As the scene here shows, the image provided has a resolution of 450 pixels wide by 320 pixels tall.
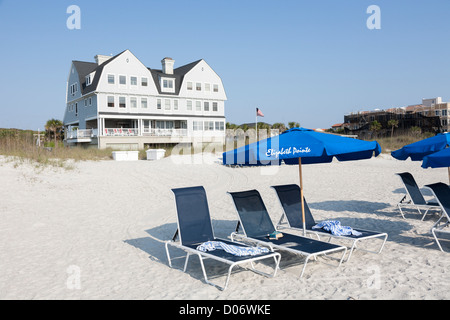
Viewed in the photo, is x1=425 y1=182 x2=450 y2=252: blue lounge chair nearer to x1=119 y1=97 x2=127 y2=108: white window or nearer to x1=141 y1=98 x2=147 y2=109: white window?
x1=119 y1=97 x2=127 y2=108: white window

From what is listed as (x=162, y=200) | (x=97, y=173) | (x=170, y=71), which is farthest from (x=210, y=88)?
(x=162, y=200)

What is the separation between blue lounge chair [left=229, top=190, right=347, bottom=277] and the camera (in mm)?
5934

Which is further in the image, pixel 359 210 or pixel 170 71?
pixel 170 71

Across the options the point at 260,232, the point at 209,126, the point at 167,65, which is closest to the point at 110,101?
the point at 167,65

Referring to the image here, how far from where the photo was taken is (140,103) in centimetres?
3803

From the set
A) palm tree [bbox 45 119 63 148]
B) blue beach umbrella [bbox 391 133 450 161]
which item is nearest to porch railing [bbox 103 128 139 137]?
palm tree [bbox 45 119 63 148]

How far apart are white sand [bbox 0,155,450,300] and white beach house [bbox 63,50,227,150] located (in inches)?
776

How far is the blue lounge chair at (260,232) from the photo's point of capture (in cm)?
593

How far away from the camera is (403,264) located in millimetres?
5906

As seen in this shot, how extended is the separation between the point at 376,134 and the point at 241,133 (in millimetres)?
28047

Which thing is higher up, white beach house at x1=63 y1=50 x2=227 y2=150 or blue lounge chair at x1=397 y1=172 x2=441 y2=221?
white beach house at x1=63 y1=50 x2=227 y2=150

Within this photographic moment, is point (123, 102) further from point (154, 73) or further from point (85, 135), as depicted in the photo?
point (154, 73)
